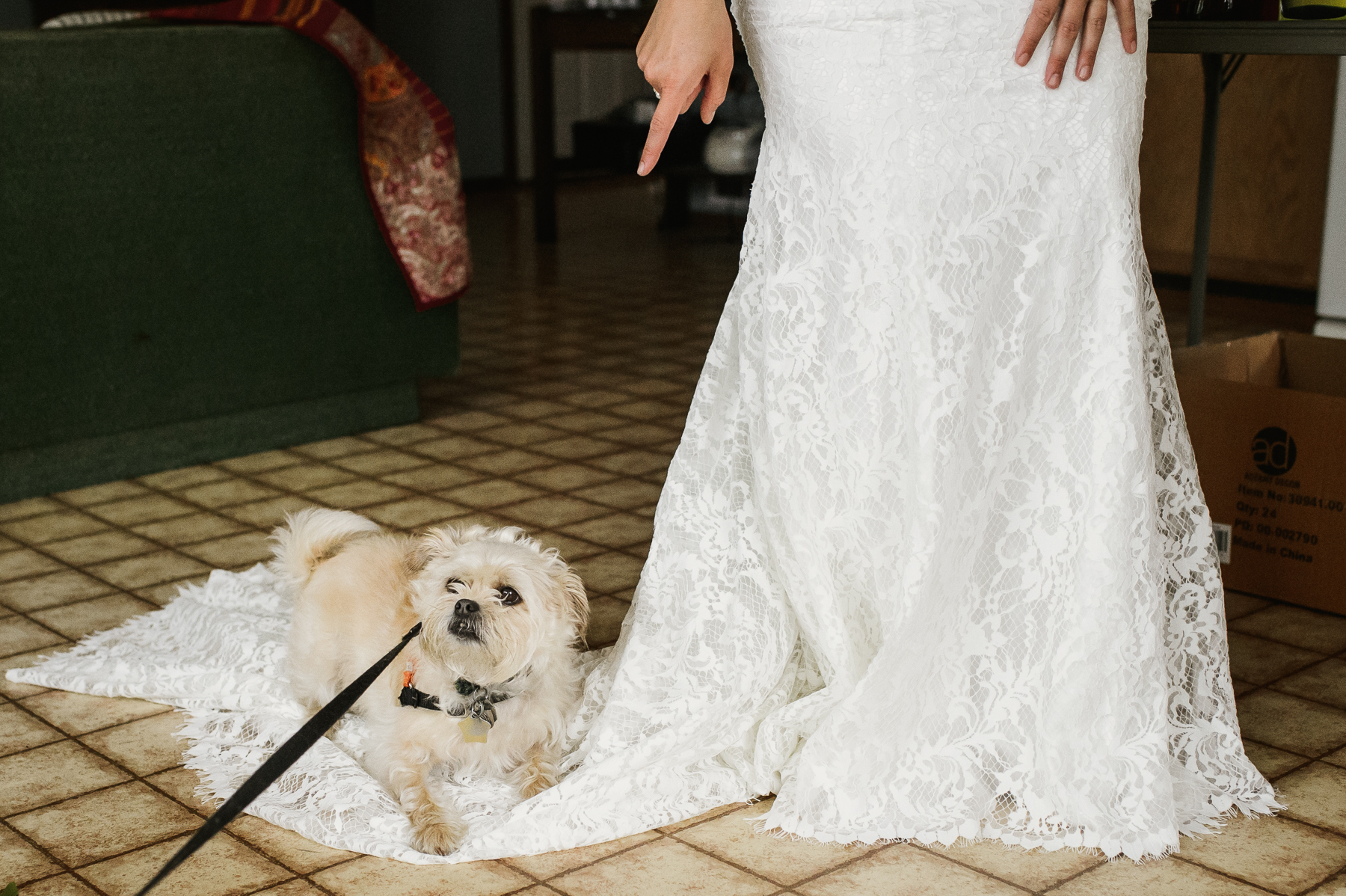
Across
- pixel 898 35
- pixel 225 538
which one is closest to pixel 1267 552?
pixel 898 35

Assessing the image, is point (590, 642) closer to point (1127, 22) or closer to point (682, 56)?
point (682, 56)

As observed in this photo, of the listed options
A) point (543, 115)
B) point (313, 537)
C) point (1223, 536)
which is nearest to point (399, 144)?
point (313, 537)

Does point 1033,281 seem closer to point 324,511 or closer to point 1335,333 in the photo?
point 324,511

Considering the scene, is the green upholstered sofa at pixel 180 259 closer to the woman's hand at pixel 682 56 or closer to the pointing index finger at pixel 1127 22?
the woman's hand at pixel 682 56

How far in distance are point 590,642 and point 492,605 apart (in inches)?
22.0

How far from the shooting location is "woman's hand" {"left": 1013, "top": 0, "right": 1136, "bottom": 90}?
1423 mm

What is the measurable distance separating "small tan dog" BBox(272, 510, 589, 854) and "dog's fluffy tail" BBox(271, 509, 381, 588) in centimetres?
10

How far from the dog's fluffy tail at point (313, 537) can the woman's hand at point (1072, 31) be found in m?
1.14

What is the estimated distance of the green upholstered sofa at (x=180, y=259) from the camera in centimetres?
283

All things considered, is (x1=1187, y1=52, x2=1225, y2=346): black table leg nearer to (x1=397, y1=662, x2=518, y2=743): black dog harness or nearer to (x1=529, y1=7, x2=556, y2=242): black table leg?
(x1=397, y1=662, x2=518, y2=743): black dog harness

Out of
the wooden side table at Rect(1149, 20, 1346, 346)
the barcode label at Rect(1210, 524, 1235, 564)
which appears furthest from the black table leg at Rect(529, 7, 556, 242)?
the barcode label at Rect(1210, 524, 1235, 564)

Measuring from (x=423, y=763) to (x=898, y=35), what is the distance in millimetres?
1014

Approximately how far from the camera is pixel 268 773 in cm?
117

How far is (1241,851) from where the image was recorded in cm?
150
